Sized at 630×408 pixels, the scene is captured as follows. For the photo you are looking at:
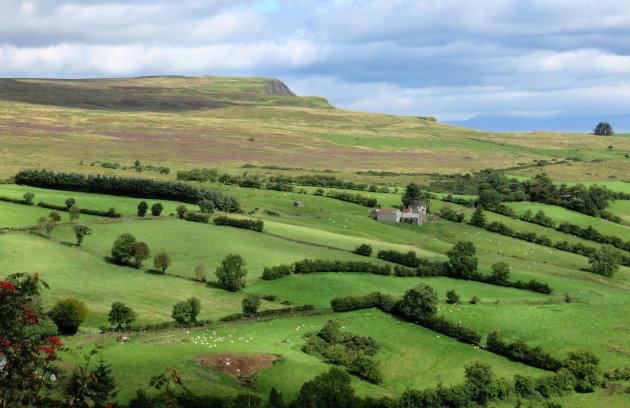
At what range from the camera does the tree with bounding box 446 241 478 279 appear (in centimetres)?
9492

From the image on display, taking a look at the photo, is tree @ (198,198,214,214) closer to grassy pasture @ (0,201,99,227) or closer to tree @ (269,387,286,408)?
grassy pasture @ (0,201,99,227)

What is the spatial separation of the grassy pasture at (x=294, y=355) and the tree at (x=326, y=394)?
3.61 metres

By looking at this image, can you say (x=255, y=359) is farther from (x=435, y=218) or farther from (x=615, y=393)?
(x=435, y=218)

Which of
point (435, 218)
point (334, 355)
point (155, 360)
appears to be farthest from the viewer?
point (435, 218)

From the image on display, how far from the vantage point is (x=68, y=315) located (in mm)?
60906

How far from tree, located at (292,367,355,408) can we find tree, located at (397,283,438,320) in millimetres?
26507

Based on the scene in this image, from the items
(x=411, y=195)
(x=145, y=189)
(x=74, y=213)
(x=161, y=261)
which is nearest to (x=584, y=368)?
(x=161, y=261)

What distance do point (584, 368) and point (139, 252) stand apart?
198 ft

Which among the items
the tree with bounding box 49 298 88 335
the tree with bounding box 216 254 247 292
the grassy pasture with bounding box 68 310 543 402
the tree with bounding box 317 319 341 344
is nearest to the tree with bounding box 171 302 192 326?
the grassy pasture with bounding box 68 310 543 402

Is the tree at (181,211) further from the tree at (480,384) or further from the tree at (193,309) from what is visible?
the tree at (480,384)

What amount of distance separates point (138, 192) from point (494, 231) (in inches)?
3144

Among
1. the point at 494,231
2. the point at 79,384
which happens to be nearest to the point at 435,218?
the point at 494,231

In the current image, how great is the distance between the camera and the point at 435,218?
142500 mm

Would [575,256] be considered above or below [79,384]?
below
